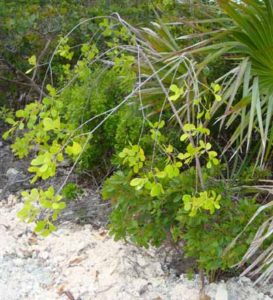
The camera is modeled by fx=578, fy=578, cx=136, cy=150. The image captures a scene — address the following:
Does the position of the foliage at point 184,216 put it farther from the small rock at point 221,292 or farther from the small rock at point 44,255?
the small rock at point 44,255

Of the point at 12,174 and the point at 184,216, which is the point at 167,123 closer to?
the point at 184,216

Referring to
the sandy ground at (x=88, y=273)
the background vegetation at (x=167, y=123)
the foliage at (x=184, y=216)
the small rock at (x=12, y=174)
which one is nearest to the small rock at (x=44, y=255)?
the sandy ground at (x=88, y=273)

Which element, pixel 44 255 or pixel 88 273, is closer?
pixel 88 273

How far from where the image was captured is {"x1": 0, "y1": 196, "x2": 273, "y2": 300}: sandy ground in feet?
10.4

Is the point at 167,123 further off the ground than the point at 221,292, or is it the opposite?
the point at 167,123

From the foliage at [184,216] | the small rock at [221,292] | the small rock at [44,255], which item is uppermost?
the foliage at [184,216]

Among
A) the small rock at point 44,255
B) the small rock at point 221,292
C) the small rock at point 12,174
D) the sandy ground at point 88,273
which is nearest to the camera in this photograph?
the small rock at point 221,292

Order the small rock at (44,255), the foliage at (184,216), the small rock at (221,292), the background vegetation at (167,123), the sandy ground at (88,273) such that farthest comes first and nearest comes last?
the small rock at (44,255)
the sandy ground at (88,273)
the small rock at (221,292)
the foliage at (184,216)
the background vegetation at (167,123)

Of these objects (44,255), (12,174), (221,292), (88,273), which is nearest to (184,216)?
(221,292)

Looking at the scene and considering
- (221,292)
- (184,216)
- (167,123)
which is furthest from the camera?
(167,123)

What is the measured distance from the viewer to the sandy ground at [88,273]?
3.17m

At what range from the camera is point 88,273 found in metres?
3.38

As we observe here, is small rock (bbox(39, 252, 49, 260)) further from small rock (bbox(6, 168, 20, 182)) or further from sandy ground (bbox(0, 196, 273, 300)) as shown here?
small rock (bbox(6, 168, 20, 182))

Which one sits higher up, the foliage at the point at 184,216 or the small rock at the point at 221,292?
the foliage at the point at 184,216
